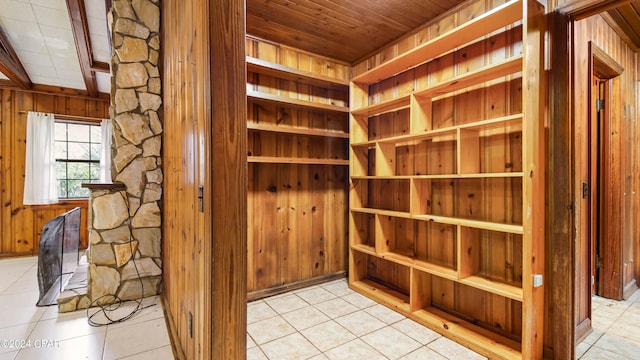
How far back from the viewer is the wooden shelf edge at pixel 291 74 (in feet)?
8.41

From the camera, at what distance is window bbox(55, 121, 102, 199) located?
4.67 m

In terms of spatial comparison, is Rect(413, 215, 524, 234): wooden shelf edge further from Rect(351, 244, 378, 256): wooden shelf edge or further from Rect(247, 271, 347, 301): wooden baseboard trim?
Rect(247, 271, 347, 301): wooden baseboard trim

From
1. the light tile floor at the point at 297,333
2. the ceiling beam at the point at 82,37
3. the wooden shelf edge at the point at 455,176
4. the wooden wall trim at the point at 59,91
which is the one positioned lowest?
the light tile floor at the point at 297,333

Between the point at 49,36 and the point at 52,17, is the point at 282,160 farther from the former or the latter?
the point at 49,36

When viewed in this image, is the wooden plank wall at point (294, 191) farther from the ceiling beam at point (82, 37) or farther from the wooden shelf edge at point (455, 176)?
the ceiling beam at point (82, 37)

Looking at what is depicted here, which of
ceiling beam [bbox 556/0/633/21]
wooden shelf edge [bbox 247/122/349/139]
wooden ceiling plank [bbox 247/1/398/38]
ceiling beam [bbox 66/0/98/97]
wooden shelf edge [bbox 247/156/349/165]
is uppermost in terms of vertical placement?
ceiling beam [bbox 66/0/98/97]

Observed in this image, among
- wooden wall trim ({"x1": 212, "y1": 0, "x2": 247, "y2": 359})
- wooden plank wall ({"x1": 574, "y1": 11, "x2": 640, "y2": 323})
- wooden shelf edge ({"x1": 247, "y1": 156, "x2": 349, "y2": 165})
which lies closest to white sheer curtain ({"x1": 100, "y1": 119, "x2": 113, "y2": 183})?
wooden shelf edge ({"x1": 247, "y1": 156, "x2": 349, "y2": 165})

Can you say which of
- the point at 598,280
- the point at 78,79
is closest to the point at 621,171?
the point at 598,280

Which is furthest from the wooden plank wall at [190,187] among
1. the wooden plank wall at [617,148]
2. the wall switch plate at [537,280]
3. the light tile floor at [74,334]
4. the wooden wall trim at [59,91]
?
the wooden wall trim at [59,91]

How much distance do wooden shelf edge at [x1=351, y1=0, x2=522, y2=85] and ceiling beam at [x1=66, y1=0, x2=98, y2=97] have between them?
250 centimetres

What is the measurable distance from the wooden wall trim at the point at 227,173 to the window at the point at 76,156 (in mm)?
5078

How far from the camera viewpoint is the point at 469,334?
1994 millimetres

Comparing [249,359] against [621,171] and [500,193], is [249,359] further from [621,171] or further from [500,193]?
[621,171]

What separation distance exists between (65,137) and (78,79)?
110cm
